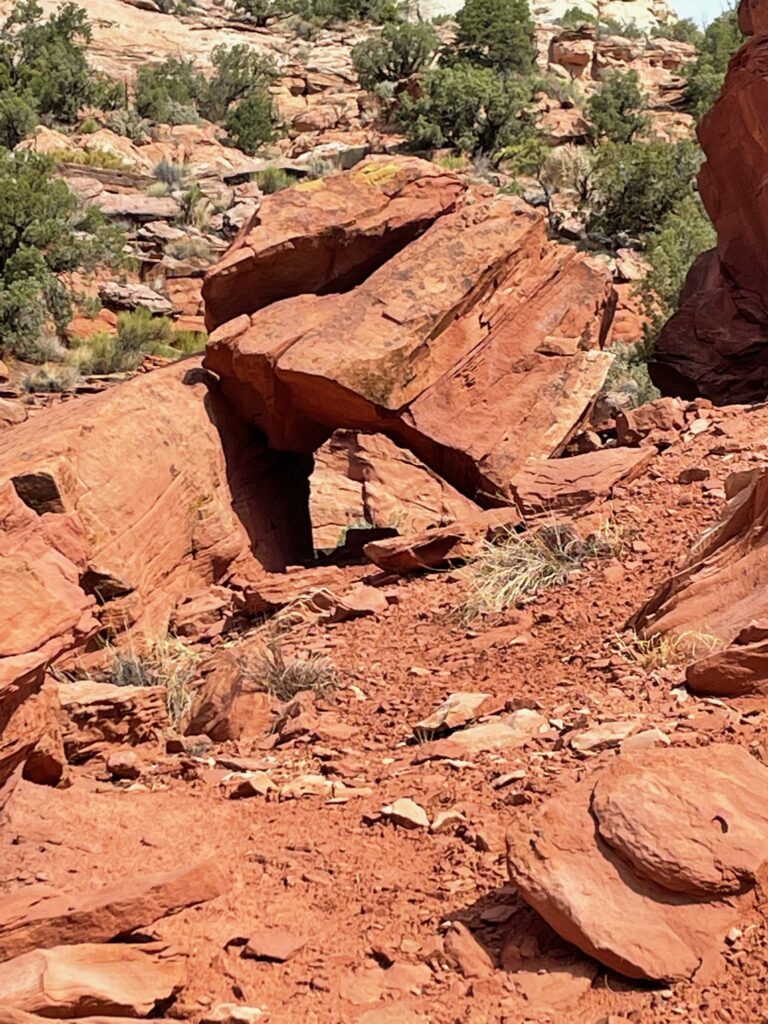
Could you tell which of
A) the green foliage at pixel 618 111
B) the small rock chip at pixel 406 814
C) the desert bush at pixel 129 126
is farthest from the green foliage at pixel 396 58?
the small rock chip at pixel 406 814

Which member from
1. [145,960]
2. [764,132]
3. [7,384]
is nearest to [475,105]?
[7,384]

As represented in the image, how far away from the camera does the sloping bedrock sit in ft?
32.5

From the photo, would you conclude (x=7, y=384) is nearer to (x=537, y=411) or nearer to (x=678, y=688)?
(x=537, y=411)

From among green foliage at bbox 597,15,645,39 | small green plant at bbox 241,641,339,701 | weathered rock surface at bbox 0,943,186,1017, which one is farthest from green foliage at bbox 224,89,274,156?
weathered rock surface at bbox 0,943,186,1017

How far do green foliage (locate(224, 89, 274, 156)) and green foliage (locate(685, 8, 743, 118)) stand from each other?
11501mm

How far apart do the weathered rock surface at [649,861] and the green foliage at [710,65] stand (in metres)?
31.2

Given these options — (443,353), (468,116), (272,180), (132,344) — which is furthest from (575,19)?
(443,353)

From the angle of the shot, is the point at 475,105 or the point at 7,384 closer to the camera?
the point at 7,384

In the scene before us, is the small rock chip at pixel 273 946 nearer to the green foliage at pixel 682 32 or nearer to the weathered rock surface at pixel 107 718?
the weathered rock surface at pixel 107 718

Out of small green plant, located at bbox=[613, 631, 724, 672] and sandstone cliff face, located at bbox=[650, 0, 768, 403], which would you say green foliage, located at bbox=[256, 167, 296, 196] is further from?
small green plant, located at bbox=[613, 631, 724, 672]

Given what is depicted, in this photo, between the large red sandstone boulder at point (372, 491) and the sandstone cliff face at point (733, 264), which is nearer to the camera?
the large red sandstone boulder at point (372, 491)

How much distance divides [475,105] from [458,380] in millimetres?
22786

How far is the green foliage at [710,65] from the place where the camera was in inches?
1339

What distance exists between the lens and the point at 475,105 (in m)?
30.5
